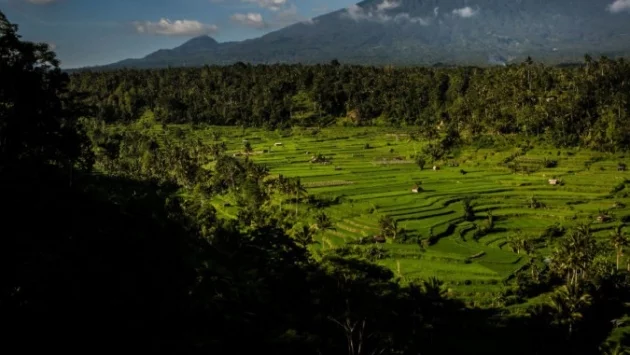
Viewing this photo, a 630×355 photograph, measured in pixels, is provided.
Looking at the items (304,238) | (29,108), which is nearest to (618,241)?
(304,238)

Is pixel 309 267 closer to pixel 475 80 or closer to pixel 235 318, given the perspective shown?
pixel 235 318

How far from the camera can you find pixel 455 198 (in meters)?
50.2

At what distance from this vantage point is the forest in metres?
12.6

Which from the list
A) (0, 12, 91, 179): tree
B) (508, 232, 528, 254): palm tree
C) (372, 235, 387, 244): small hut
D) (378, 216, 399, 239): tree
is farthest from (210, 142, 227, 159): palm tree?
(0, 12, 91, 179): tree

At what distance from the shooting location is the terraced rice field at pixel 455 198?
3675 centimetres

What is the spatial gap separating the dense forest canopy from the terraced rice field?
8361mm

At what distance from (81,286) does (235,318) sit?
5.16 m

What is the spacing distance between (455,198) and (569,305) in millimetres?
19775

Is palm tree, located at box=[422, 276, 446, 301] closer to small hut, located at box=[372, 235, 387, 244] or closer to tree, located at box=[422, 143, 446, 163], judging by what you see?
small hut, located at box=[372, 235, 387, 244]

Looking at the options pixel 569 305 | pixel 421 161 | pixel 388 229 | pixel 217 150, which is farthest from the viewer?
pixel 217 150

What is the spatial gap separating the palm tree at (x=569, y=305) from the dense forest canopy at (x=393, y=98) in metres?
42.5

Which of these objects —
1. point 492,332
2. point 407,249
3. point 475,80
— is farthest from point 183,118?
point 492,332

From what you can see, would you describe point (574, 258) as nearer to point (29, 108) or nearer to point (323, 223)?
point (323, 223)

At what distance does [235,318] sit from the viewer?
16.2m
